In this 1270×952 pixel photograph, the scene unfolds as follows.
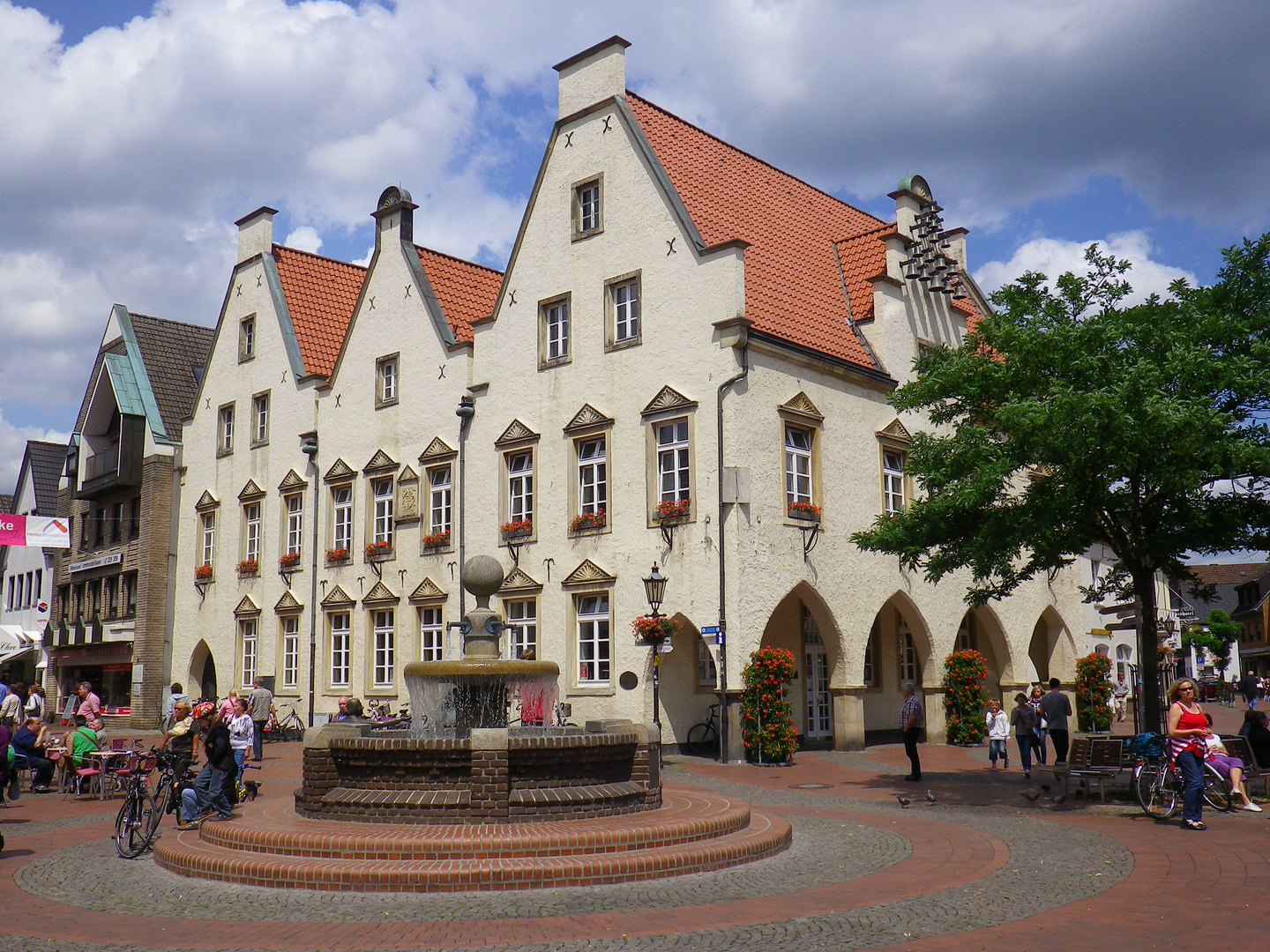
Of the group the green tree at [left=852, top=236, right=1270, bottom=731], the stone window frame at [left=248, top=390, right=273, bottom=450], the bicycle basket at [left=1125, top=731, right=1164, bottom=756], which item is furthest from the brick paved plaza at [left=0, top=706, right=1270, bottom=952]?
the stone window frame at [left=248, top=390, right=273, bottom=450]

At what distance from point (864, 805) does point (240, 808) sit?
809 cm

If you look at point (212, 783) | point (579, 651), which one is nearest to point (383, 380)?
point (579, 651)

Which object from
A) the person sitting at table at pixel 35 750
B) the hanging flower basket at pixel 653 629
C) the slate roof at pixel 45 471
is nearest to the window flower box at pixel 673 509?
the hanging flower basket at pixel 653 629

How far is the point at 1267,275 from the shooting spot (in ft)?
53.2

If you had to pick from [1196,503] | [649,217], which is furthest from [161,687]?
[1196,503]

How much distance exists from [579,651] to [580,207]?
32.5ft

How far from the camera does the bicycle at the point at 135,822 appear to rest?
1213 centimetres

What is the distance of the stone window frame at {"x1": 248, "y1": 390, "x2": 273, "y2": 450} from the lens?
3503 centimetres

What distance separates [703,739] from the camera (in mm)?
24328

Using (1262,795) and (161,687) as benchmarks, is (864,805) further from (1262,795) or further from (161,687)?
(161,687)

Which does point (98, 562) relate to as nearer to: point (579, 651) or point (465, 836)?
point (579, 651)

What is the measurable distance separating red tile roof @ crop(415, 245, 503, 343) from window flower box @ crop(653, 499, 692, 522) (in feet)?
28.6

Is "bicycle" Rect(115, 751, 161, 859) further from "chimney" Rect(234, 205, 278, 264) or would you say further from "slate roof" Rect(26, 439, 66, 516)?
"slate roof" Rect(26, 439, 66, 516)

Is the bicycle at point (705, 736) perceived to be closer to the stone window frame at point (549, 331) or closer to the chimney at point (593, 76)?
the stone window frame at point (549, 331)
